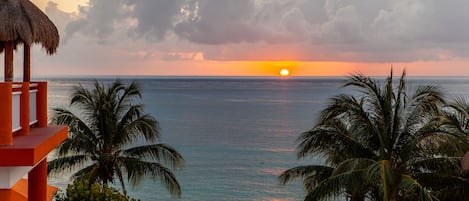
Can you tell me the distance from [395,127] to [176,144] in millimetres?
40069

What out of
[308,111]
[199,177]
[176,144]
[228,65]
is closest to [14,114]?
[199,177]

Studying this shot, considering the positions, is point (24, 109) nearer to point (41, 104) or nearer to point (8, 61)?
point (41, 104)

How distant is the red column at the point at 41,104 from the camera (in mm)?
8250

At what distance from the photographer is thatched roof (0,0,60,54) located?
293 inches

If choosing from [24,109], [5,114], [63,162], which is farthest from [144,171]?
[5,114]

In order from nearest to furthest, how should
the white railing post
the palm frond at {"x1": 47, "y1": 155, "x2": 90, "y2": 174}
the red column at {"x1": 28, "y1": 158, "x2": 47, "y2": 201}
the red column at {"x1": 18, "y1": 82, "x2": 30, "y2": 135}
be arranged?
the white railing post, the red column at {"x1": 18, "y1": 82, "x2": 30, "y2": 135}, the red column at {"x1": 28, "y1": 158, "x2": 47, "y2": 201}, the palm frond at {"x1": 47, "y1": 155, "x2": 90, "y2": 174}

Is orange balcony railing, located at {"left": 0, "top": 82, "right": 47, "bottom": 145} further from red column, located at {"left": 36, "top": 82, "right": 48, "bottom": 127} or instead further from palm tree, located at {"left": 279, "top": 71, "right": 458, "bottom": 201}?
palm tree, located at {"left": 279, "top": 71, "right": 458, "bottom": 201}

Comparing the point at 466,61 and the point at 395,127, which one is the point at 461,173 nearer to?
the point at 395,127

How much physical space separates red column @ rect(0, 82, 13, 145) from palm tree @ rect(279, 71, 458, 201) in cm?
615

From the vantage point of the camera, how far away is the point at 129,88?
51.3 feet

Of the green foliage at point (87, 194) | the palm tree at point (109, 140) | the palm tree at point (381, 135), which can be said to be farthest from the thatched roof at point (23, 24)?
the palm tree at point (109, 140)

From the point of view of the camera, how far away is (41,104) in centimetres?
837

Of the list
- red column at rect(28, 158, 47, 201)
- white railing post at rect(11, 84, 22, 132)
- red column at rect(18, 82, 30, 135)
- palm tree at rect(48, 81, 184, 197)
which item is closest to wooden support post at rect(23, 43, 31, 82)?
red column at rect(28, 158, 47, 201)

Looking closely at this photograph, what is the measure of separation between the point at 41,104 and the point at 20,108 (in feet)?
4.57
